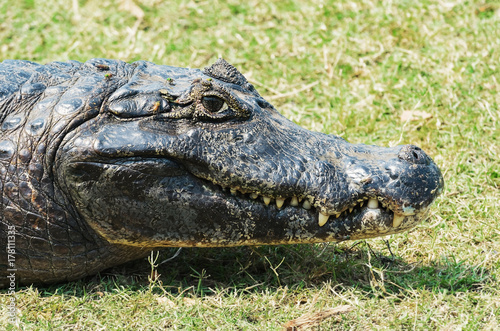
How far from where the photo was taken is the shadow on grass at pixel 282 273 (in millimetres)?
3676

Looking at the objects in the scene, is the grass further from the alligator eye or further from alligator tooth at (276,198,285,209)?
the alligator eye

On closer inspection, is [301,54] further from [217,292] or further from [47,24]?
[217,292]

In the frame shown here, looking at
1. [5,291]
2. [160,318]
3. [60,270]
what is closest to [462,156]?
[160,318]

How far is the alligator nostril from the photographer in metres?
3.35

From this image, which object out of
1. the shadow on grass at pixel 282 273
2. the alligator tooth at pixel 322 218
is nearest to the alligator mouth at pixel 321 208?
the alligator tooth at pixel 322 218

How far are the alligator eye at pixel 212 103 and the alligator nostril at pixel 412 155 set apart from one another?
104cm

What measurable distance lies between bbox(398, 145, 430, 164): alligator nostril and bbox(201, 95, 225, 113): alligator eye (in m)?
1.04

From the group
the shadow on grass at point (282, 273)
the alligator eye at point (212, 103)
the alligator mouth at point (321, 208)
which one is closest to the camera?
the alligator mouth at point (321, 208)

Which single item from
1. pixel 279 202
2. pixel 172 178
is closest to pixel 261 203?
pixel 279 202

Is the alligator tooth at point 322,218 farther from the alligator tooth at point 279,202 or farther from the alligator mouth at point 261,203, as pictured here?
the alligator tooth at point 279,202

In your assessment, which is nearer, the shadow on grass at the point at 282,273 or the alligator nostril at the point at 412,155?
the alligator nostril at the point at 412,155

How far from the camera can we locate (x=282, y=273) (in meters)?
3.84

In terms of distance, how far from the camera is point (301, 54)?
6.82 meters

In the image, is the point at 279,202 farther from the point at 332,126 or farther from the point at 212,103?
the point at 332,126
